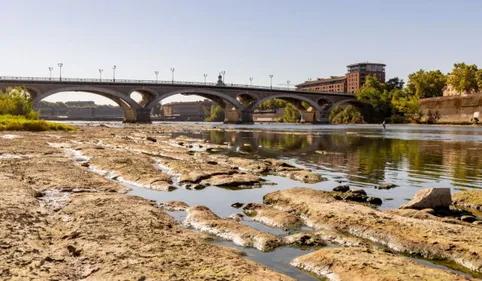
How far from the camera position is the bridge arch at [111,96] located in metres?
92.2

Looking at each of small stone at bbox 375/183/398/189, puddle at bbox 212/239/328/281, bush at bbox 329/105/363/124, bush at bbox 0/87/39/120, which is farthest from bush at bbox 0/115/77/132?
bush at bbox 329/105/363/124

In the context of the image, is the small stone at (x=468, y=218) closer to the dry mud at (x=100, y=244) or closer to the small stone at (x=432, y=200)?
the small stone at (x=432, y=200)

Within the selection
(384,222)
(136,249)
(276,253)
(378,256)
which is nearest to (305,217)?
(384,222)

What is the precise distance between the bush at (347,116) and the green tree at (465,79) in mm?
32731

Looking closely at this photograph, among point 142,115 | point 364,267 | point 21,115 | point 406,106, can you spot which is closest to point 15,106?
point 21,115

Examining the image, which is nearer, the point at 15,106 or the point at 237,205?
the point at 237,205

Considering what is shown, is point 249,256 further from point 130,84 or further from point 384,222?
point 130,84

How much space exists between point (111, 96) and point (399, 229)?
10402 cm

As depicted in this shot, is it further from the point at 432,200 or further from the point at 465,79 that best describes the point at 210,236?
the point at 465,79

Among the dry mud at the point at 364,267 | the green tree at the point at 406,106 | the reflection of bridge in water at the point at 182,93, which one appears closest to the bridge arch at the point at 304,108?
the reflection of bridge in water at the point at 182,93

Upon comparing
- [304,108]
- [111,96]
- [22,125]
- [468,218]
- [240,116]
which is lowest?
[468,218]

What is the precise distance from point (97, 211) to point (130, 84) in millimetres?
101020

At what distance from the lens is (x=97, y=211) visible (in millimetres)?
8477

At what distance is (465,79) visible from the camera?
357 feet
